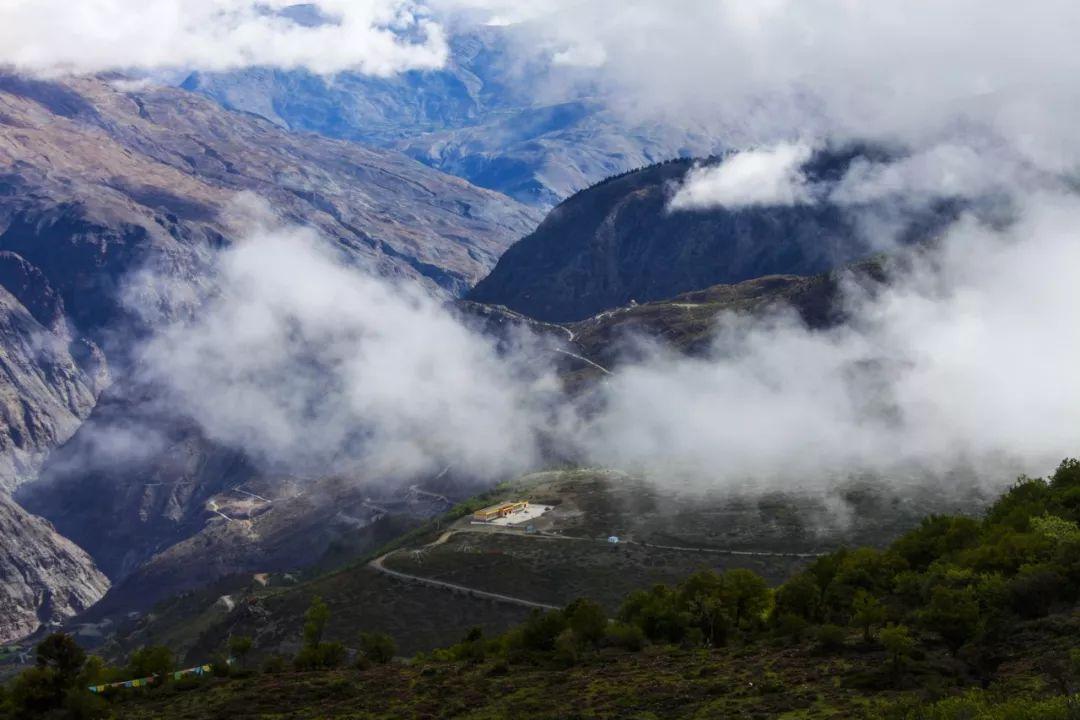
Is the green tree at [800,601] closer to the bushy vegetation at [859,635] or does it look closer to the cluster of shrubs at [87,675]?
the bushy vegetation at [859,635]

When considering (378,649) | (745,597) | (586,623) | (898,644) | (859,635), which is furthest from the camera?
(378,649)

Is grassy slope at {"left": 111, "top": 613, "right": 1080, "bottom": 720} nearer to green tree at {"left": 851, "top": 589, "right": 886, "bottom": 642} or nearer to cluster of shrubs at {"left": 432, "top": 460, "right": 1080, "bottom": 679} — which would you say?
green tree at {"left": 851, "top": 589, "right": 886, "bottom": 642}

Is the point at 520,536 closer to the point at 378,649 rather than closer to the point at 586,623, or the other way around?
the point at 378,649

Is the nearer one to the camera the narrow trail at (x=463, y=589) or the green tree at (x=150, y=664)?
the green tree at (x=150, y=664)

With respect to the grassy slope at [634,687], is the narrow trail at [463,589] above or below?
below

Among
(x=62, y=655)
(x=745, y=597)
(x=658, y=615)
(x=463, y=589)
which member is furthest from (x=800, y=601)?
(x=463, y=589)

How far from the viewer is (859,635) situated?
78.7 m

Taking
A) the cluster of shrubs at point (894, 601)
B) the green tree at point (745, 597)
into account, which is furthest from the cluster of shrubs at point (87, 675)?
the green tree at point (745, 597)

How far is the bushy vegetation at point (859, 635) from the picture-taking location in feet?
204

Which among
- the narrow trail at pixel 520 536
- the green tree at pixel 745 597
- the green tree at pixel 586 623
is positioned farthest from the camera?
the narrow trail at pixel 520 536

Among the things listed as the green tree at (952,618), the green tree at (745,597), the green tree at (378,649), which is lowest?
the green tree at (378,649)

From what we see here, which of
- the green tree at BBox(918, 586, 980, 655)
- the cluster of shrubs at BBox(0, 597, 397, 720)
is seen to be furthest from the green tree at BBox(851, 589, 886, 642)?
the cluster of shrubs at BBox(0, 597, 397, 720)

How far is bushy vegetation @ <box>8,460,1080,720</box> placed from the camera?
62.1 meters

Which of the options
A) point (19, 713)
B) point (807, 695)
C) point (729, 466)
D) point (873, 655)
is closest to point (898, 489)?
point (729, 466)
